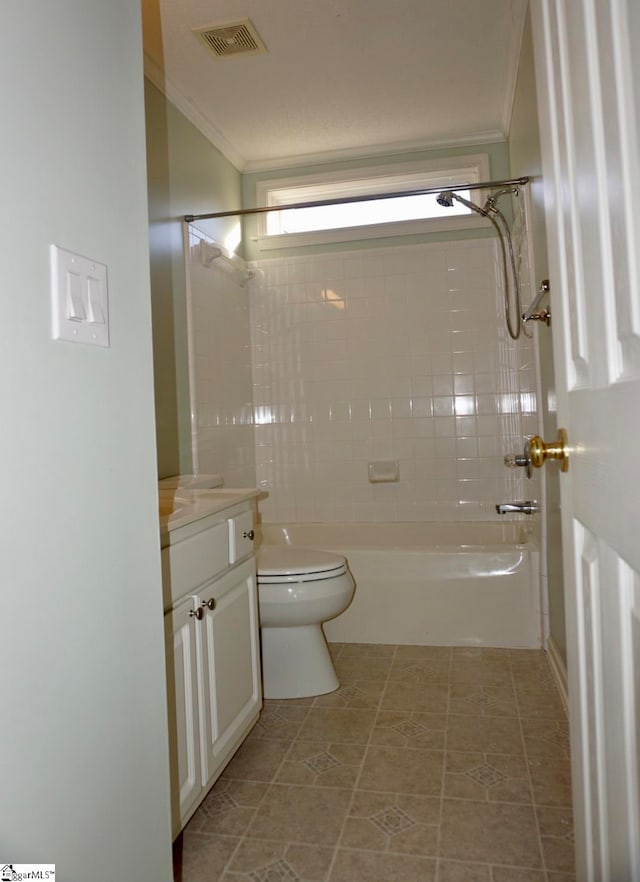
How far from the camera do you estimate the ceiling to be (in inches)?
92.4

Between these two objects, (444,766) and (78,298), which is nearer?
(78,298)

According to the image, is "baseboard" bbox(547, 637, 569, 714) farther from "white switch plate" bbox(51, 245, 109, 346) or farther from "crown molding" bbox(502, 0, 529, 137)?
"crown molding" bbox(502, 0, 529, 137)

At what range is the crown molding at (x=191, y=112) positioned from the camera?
262cm

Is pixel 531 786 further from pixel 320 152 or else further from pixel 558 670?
pixel 320 152

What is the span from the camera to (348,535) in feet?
11.4

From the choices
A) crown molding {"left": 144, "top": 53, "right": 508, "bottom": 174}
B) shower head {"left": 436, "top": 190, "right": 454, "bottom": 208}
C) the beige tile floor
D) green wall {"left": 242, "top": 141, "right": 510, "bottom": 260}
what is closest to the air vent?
crown molding {"left": 144, "top": 53, "right": 508, "bottom": 174}

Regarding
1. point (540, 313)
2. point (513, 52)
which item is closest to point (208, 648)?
point (540, 313)

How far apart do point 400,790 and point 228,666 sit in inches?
22.2

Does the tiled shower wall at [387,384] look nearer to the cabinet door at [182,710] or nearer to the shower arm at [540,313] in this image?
the shower arm at [540,313]

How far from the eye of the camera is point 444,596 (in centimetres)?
274

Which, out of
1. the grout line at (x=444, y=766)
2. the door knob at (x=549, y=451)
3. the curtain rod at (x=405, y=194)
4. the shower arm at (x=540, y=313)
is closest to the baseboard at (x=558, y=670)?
the grout line at (x=444, y=766)

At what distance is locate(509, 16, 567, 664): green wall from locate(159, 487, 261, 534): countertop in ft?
3.78

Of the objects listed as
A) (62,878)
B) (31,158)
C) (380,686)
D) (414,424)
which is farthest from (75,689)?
(414,424)

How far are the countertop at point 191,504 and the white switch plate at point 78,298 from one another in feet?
2.09
